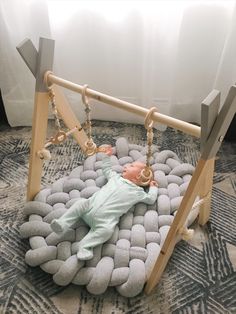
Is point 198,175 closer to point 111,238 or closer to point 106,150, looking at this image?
point 111,238

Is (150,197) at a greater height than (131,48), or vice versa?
(131,48)

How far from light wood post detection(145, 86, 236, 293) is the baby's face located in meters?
0.30

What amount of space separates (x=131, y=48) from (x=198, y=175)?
0.80 metres

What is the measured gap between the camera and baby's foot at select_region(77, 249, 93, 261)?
2.79 ft

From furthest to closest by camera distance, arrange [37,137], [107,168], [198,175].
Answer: [107,168] < [37,137] < [198,175]

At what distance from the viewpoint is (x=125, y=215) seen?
3.29 ft

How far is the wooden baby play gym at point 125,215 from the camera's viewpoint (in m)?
0.72

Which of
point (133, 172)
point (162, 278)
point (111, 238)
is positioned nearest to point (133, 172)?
point (133, 172)

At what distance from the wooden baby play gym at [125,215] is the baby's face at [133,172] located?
0.08 meters

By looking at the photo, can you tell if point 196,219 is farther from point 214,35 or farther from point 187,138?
point 214,35

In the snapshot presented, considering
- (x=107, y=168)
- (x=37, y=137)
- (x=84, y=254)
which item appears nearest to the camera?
(x=84, y=254)

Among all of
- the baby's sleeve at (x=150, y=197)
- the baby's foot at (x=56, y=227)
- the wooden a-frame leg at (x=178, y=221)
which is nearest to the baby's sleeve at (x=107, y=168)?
the baby's sleeve at (x=150, y=197)

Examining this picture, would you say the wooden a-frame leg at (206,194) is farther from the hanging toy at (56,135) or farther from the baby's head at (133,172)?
the hanging toy at (56,135)

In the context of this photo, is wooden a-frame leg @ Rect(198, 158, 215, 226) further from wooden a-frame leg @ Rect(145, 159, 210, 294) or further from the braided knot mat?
wooden a-frame leg @ Rect(145, 159, 210, 294)
